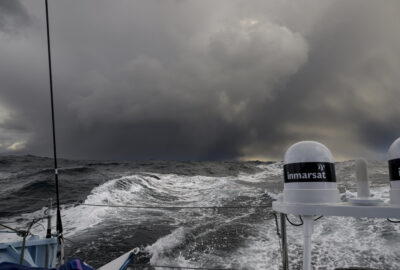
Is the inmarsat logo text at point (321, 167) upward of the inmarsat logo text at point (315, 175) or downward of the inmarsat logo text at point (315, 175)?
upward

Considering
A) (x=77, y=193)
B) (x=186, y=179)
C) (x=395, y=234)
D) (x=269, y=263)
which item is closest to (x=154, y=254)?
(x=269, y=263)

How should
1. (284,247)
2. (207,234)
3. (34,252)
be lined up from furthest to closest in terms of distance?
(207,234)
(34,252)
(284,247)

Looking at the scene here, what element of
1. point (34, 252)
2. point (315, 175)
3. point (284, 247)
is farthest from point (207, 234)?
point (315, 175)

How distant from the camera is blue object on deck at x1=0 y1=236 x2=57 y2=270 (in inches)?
113

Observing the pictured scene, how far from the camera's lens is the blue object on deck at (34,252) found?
286 centimetres

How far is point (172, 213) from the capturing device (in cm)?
816

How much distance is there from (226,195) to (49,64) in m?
8.22

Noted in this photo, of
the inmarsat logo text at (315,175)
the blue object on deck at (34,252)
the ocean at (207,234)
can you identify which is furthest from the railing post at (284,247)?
the blue object on deck at (34,252)

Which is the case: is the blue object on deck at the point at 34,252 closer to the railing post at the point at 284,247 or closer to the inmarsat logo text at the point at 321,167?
the railing post at the point at 284,247

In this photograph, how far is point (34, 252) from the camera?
9.86ft

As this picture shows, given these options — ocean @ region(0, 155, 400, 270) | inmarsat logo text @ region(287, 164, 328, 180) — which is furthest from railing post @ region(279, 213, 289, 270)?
ocean @ region(0, 155, 400, 270)

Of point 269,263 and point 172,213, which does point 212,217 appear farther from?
Result: point 269,263

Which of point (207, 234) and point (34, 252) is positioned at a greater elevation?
point (34, 252)

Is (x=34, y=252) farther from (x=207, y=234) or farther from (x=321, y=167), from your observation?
(x=207, y=234)
